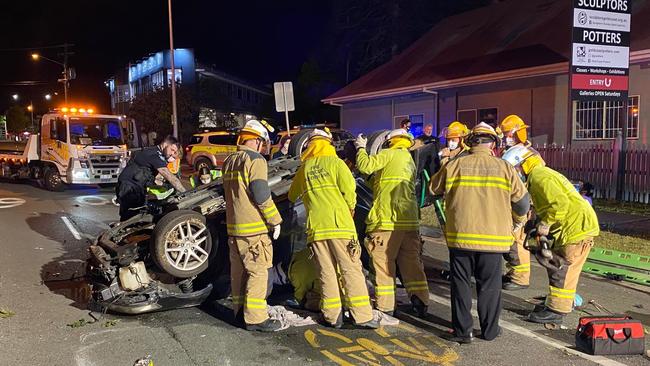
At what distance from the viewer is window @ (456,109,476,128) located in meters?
18.8

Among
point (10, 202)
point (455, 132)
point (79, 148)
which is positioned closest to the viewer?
point (455, 132)

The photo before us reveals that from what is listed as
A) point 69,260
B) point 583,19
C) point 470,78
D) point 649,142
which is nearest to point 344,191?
point 69,260

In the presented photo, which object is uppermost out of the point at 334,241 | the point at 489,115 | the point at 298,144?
the point at 489,115

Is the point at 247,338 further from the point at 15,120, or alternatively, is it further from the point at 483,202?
the point at 15,120

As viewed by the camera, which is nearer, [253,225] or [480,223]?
[480,223]

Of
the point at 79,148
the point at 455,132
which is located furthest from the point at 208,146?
the point at 455,132

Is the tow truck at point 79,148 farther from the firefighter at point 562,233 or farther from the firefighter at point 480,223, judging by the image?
the firefighter at point 562,233

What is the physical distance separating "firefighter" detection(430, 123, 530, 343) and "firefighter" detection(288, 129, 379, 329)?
81cm

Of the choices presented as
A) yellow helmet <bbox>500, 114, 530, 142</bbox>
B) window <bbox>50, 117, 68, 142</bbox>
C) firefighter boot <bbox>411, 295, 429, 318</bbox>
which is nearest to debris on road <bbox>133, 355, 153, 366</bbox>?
firefighter boot <bbox>411, 295, 429, 318</bbox>

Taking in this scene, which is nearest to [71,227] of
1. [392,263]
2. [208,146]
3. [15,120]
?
[392,263]

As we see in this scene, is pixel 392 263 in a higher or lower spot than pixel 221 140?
lower

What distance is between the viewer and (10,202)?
14758mm

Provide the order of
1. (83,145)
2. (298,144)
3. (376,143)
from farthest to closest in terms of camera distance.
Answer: (83,145) → (298,144) → (376,143)

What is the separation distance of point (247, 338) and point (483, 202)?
2.26 meters
